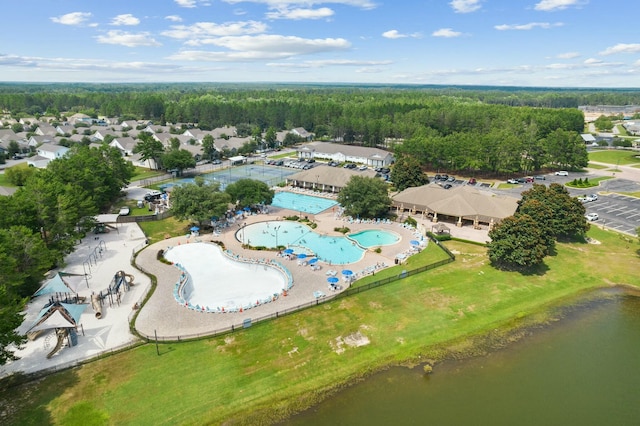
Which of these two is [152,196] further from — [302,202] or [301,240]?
[301,240]

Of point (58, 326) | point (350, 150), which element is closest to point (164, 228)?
point (58, 326)

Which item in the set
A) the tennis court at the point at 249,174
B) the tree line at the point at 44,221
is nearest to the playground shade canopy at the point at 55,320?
the tree line at the point at 44,221

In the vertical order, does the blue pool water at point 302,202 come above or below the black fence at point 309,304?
above

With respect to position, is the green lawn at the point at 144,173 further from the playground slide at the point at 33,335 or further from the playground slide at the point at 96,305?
the playground slide at the point at 33,335

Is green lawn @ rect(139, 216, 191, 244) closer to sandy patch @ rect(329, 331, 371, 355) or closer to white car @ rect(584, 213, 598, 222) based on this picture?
sandy patch @ rect(329, 331, 371, 355)

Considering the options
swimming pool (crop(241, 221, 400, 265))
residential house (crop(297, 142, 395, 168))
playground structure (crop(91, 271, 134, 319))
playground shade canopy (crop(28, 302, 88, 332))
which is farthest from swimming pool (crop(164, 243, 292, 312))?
residential house (crop(297, 142, 395, 168))
